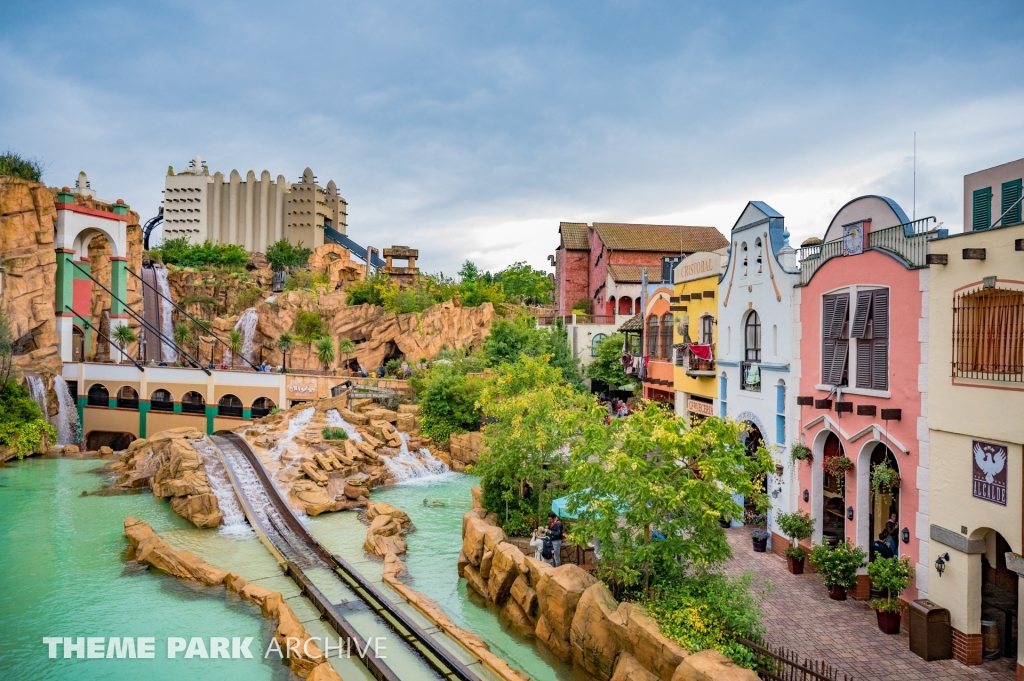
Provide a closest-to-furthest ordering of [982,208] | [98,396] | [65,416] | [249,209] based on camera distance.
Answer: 1. [982,208]
2. [65,416]
3. [98,396]
4. [249,209]

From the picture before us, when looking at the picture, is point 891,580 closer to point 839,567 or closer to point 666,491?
point 839,567

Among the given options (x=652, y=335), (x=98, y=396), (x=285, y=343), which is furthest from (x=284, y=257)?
(x=652, y=335)

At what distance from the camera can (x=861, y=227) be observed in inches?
600

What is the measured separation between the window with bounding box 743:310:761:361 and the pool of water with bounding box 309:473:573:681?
36.4 feet

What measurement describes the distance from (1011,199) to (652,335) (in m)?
17.3

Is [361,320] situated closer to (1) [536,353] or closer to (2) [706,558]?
(1) [536,353]

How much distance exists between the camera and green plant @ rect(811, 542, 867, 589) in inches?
579

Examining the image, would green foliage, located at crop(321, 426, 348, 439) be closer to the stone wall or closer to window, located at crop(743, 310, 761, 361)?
the stone wall

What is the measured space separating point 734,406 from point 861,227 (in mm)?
7767

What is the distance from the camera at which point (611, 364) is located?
37.8 metres

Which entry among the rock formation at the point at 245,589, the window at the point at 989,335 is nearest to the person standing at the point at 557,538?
the rock formation at the point at 245,589

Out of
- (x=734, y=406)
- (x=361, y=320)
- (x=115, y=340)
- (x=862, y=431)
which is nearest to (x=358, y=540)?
(x=734, y=406)

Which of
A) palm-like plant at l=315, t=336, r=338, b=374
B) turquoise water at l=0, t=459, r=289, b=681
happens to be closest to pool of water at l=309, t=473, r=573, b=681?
turquoise water at l=0, t=459, r=289, b=681

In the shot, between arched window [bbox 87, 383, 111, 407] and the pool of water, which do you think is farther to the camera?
arched window [bbox 87, 383, 111, 407]
